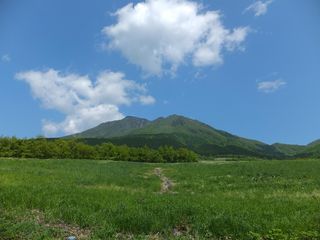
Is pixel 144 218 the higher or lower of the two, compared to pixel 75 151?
lower

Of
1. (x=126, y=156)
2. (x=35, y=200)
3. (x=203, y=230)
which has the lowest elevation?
(x=203, y=230)

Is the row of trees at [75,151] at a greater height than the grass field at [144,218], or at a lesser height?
greater

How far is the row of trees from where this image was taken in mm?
88375

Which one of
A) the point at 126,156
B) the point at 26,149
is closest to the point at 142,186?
the point at 26,149

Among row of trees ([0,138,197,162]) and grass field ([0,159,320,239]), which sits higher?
row of trees ([0,138,197,162])

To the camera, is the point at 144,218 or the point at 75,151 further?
the point at 75,151

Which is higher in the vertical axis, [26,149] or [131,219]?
[26,149]

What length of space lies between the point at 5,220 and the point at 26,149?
80917mm

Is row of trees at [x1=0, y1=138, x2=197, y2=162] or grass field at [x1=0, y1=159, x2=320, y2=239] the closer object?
grass field at [x1=0, y1=159, x2=320, y2=239]

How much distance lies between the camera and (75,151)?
10019 cm

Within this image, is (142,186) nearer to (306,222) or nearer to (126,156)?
(306,222)

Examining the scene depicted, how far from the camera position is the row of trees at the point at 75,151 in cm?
8838

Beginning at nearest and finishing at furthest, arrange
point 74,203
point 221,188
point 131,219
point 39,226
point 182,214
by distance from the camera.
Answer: point 39,226 < point 131,219 < point 182,214 < point 74,203 < point 221,188

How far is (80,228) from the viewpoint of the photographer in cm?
1249
